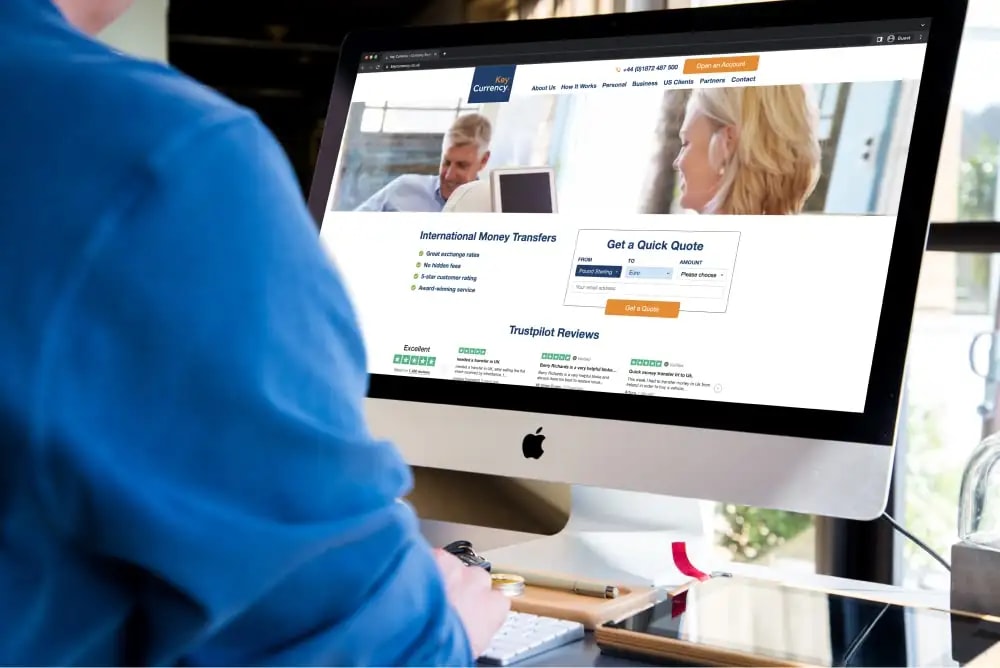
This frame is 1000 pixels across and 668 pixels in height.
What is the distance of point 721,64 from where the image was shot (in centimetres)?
95

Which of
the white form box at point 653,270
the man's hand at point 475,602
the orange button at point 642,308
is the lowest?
the man's hand at point 475,602

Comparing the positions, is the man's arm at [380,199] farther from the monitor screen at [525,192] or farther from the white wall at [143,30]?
the white wall at [143,30]

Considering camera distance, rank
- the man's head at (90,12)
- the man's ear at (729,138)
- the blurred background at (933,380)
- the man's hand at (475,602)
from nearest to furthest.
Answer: the man's head at (90,12) < the man's hand at (475,602) < the man's ear at (729,138) < the blurred background at (933,380)

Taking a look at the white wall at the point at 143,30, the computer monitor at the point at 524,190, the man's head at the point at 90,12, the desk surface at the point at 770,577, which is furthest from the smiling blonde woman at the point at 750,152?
the white wall at the point at 143,30

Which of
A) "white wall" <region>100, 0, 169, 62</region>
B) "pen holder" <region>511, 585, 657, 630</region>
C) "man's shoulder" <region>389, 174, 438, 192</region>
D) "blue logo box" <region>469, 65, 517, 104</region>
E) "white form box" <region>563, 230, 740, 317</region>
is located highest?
"white wall" <region>100, 0, 169, 62</region>

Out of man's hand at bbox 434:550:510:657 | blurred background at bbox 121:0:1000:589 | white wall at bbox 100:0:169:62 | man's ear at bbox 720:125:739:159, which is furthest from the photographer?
white wall at bbox 100:0:169:62

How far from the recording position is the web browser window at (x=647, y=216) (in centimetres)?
86

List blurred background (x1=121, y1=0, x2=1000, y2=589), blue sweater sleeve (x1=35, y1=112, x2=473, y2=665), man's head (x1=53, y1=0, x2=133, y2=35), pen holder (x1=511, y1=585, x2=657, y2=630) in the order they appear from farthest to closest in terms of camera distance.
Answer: blurred background (x1=121, y1=0, x2=1000, y2=589), pen holder (x1=511, y1=585, x2=657, y2=630), man's head (x1=53, y1=0, x2=133, y2=35), blue sweater sleeve (x1=35, y1=112, x2=473, y2=665)

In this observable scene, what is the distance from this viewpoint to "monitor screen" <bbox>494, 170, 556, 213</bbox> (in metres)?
0.99

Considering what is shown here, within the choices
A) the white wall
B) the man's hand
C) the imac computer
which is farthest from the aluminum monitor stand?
the white wall

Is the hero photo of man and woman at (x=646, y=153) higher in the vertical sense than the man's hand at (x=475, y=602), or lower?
higher

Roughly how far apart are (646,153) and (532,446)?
267mm

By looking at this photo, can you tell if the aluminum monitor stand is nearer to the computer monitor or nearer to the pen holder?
the pen holder

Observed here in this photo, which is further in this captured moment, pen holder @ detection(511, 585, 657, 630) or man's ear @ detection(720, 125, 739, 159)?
man's ear @ detection(720, 125, 739, 159)
